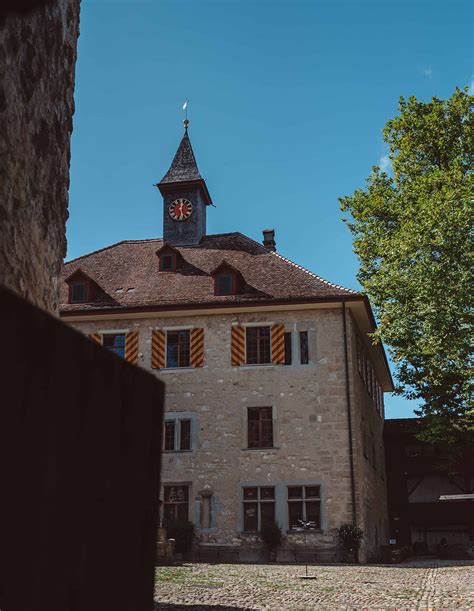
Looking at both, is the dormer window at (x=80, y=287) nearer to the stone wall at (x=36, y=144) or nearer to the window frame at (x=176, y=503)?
the window frame at (x=176, y=503)

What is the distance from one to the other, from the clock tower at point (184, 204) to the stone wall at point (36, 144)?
72.5ft

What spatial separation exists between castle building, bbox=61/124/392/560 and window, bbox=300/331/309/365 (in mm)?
35

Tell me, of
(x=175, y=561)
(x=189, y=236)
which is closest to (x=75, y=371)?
(x=175, y=561)

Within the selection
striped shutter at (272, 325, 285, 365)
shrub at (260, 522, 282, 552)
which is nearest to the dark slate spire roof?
striped shutter at (272, 325, 285, 365)

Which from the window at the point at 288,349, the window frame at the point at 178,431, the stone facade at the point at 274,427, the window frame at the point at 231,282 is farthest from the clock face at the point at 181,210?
the window frame at the point at 178,431

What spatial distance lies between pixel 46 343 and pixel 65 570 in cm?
79

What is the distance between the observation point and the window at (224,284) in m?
24.2

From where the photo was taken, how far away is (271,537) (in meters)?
21.3

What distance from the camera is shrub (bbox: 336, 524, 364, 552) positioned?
68.4 feet

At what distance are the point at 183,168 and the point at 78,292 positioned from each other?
743cm

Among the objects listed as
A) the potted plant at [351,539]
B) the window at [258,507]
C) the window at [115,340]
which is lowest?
the potted plant at [351,539]

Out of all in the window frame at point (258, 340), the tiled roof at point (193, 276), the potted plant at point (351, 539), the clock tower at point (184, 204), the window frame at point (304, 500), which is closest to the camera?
the potted plant at point (351, 539)

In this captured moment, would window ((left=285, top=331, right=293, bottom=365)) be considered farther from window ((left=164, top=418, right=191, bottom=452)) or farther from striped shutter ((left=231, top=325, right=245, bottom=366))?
window ((left=164, top=418, right=191, bottom=452))

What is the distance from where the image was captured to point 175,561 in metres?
19.8
